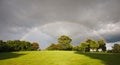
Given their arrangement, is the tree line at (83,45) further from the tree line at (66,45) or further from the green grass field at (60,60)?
the green grass field at (60,60)

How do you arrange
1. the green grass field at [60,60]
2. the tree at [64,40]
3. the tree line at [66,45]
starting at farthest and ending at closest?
the tree at [64,40], the tree line at [66,45], the green grass field at [60,60]

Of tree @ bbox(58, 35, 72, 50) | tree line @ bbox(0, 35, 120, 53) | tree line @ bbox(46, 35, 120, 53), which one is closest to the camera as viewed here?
tree line @ bbox(0, 35, 120, 53)

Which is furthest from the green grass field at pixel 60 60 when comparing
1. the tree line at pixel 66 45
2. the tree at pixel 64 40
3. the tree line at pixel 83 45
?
the tree at pixel 64 40

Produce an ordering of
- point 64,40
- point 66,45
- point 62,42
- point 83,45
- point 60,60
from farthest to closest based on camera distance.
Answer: point 64,40
point 62,42
point 66,45
point 83,45
point 60,60

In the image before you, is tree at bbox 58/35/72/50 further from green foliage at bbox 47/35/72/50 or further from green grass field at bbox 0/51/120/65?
green grass field at bbox 0/51/120/65

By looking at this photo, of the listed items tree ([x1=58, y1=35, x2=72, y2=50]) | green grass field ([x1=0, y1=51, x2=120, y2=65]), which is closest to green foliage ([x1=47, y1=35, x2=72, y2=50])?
tree ([x1=58, y1=35, x2=72, y2=50])

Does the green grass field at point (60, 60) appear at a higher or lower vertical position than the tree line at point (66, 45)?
lower

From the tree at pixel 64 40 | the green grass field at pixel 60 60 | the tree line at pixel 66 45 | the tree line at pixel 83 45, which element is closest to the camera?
the green grass field at pixel 60 60

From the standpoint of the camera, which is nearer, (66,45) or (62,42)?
(66,45)

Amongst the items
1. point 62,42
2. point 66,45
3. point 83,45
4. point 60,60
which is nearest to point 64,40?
point 62,42

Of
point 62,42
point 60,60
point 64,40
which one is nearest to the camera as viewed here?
point 60,60

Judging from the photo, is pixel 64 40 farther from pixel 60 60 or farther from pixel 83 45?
pixel 60 60

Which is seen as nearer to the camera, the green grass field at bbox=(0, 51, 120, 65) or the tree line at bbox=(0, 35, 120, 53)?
the green grass field at bbox=(0, 51, 120, 65)

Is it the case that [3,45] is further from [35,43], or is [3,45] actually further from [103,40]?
[103,40]
